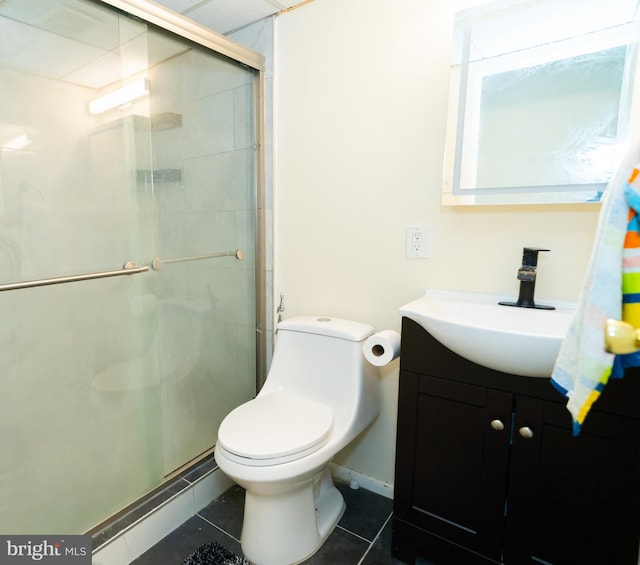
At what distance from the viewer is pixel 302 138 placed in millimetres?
1629

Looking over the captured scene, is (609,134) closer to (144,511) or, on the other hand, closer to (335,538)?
(335,538)

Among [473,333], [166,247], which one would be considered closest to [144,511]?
[166,247]

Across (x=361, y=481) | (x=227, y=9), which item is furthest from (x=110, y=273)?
(x=361, y=481)

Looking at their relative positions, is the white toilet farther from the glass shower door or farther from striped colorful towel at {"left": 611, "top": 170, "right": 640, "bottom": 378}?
striped colorful towel at {"left": 611, "top": 170, "right": 640, "bottom": 378}

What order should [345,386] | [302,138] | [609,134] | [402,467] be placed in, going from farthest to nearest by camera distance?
1. [302,138]
2. [345,386]
3. [402,467]
4. [609,134]

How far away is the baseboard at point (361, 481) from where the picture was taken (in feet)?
5.16

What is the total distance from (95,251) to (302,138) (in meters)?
0.92

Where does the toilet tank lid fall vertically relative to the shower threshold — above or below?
above

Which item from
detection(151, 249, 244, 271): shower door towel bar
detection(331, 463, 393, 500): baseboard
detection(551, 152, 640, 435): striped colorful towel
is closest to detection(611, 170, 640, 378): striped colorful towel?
detection(551, 152, 640, 435): striped colorful towel

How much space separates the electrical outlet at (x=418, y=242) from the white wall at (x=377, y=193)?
2 centimetres

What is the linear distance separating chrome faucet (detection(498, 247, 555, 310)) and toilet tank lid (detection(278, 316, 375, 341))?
0.53 meters

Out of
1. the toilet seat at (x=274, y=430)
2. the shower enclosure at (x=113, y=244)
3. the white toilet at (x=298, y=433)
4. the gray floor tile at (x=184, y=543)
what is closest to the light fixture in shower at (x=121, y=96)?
the shower enclosure at (x=113, y=244)

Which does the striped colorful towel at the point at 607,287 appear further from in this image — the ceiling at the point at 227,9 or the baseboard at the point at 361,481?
the ceiling at the point at 227,9

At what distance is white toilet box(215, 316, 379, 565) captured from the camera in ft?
3.70
